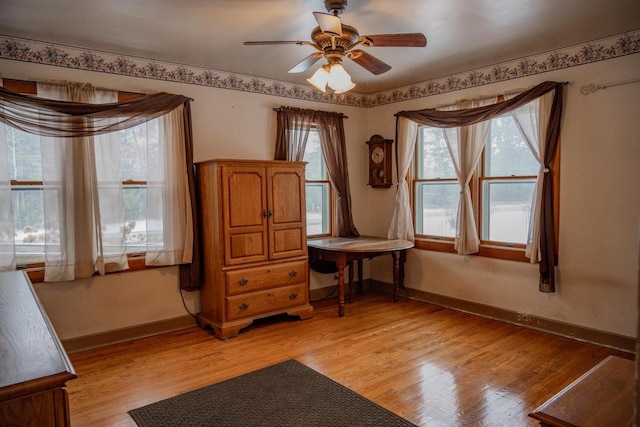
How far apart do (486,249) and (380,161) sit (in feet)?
5.51

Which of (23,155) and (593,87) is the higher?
(593,87)

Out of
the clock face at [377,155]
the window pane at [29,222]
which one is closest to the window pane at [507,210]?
the clock face at [377,155]

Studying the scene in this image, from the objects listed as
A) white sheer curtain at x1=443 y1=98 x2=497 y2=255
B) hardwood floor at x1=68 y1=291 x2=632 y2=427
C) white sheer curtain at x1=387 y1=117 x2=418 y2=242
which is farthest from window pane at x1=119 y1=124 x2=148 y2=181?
white sheer curtain at x1=443 y1=98 x2=497 y2=255

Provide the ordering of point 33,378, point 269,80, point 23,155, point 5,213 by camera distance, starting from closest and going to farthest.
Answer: point 33,378 < point 5,213 < point 23,155 < point 269,80

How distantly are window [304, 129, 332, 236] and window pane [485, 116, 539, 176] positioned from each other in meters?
1.88

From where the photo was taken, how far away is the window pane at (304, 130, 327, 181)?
5.04 m

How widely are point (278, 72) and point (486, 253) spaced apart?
2.85 metres

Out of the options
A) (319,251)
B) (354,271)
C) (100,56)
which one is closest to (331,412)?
(319,251)

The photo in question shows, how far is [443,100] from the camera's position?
4.65 meters

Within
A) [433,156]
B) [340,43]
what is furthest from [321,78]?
[433,156]

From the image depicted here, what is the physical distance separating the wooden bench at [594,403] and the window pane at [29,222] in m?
3.63

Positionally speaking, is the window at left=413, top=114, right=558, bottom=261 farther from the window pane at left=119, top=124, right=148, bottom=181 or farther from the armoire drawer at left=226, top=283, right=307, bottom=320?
the window pane at left=119, top=124, right=148, bottom=181

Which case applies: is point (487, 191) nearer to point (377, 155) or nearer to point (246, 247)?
point (377, 155)

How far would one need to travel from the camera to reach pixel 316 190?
16.9 ft
